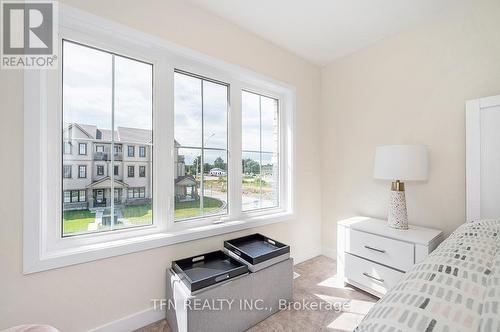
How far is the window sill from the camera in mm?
1218

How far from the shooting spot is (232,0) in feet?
5.60

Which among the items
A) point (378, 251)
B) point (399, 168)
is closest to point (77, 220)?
point (378, 251)

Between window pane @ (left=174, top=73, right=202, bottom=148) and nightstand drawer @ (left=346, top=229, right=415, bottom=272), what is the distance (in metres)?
1.63

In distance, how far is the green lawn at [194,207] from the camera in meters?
1.83

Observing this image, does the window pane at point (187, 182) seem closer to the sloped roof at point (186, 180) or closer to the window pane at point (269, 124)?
the sloped roof at point (186, 180)

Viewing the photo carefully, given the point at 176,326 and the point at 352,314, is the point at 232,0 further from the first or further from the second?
the point at 352,314

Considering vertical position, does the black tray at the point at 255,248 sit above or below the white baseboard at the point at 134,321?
above

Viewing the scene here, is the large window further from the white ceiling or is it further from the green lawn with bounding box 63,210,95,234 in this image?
the white ceiling

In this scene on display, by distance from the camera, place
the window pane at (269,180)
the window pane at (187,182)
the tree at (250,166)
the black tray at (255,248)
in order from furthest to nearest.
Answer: the window pane at (269,180)
the tree at (250,166)
the window pane at (187,182)
the black tray at (255,248)

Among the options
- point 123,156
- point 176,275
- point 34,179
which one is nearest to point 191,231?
point 176,275

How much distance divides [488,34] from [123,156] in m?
2.85

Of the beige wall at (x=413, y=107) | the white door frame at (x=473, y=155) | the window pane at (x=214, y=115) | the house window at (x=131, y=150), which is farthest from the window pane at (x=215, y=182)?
the white door frame at (x=473, y=155)

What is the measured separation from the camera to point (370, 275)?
1836mm

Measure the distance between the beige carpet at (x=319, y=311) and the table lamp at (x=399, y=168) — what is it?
0.71 meters
